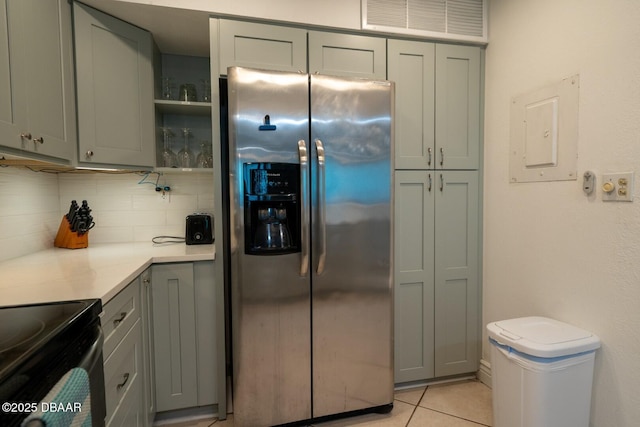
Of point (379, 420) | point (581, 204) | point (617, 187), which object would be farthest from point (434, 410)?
point (617, 187)

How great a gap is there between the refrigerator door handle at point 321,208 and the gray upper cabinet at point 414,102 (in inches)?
23.6

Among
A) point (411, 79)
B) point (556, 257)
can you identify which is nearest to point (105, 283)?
point (411, 79)

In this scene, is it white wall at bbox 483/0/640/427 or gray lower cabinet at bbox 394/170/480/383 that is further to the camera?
gray lower cabinet at bbox 394/170/480/383

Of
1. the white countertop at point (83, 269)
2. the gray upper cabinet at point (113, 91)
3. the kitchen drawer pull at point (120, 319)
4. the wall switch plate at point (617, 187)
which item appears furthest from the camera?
the gray upper cabinet at point (113, 91)

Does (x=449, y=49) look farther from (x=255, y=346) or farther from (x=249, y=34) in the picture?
(x=255, y=346)

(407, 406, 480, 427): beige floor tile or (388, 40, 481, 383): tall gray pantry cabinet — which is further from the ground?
(388, 40, 481, 383): tall gray pantry cabinet

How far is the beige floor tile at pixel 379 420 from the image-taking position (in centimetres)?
178

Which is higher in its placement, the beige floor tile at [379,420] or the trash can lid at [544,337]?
the trash can lid at [544,337]

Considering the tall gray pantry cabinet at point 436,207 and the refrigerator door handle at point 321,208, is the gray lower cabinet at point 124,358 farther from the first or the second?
the tall gray pantry cabinet at point 436,207

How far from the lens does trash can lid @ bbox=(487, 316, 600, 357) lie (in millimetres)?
1314

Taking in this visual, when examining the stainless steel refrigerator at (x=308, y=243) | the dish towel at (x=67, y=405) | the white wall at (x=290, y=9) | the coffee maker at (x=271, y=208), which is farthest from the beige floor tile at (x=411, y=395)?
the white wall at (x=290, y=9)

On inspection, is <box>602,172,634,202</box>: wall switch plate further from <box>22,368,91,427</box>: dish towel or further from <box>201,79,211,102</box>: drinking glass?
<box>201,79,211,102</box>: drinking glass

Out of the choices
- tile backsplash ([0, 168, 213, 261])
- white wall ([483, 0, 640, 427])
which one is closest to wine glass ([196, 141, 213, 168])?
tile backsplash ([0, 168, 213, 261])

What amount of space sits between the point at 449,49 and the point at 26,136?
7.44 feet
